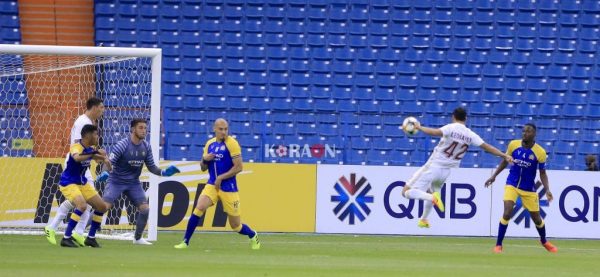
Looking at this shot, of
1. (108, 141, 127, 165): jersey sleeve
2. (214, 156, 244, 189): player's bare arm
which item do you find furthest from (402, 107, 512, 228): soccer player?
(108, 141, 127, 165): jersey sleeve

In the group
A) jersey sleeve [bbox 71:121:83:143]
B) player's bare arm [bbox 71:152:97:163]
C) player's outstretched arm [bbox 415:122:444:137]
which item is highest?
player's outstretched arm [bbox 415:122:444:137]

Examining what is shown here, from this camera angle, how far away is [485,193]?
24.3 m

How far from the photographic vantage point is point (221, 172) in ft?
56.9

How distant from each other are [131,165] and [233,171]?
1.55 metres

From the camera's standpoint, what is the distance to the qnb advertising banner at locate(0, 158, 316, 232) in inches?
859

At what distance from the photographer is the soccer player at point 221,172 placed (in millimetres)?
17188

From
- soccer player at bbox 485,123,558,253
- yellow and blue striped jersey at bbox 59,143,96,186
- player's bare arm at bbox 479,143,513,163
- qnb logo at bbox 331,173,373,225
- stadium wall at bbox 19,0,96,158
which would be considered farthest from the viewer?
qnb logo at bbox 331,173,373,225

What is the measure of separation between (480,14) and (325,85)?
4.90m

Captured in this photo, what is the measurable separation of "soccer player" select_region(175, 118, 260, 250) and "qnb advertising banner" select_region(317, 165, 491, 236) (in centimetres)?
651

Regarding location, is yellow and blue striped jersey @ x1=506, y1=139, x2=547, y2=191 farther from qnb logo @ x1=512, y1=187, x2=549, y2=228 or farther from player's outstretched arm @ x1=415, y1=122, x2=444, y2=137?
qnb logo @ x1=512, y1=187, x2=549, y2=228

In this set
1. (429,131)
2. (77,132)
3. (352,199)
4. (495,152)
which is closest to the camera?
(429,131)

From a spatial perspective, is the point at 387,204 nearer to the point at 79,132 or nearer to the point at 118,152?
the point at 118,152

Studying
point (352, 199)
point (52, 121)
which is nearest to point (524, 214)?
point (352, 199)

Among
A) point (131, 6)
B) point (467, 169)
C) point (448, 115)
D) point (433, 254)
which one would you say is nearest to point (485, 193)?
point (467, 169)
